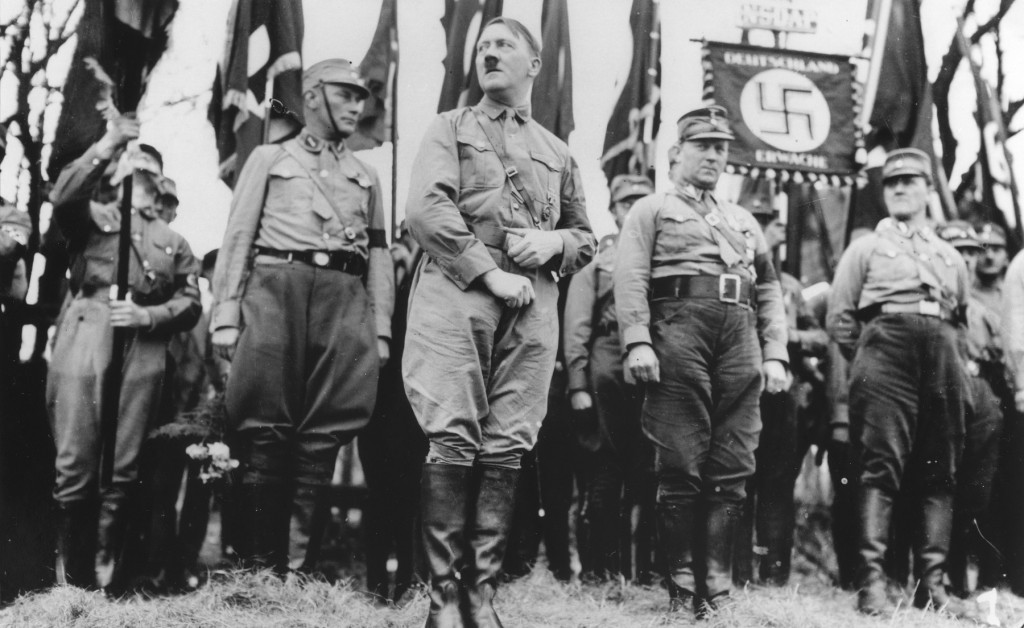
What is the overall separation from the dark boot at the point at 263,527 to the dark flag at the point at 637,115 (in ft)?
8.50

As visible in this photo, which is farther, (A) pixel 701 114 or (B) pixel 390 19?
(B) pixel 390 19

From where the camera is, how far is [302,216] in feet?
13.0

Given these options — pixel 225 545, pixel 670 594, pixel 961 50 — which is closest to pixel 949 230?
pixel 961 50

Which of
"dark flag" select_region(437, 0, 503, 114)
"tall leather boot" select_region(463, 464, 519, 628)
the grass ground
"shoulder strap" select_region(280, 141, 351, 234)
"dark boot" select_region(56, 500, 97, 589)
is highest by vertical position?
"dark flag" select_region(437, 0, 503, 114)

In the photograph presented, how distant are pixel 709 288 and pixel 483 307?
126cm

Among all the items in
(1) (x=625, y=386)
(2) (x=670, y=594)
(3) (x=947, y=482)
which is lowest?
(2) (x=670, y=594)

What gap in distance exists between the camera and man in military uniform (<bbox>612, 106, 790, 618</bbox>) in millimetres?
3971

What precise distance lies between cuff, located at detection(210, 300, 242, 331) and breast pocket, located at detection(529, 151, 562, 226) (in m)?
1.35

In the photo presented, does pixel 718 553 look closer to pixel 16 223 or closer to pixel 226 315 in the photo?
pixel 226 315

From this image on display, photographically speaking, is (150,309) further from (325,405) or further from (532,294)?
(532,294)

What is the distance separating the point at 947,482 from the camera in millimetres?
4398

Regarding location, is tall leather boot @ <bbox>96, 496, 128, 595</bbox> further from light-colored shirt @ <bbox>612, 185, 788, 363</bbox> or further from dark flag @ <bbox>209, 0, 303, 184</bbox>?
light-colored shirt @ <bbox>612, 185, 788, 363</bbox>

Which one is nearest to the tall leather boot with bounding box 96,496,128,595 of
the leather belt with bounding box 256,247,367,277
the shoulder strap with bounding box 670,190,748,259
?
the leather belt with bounding box 256,247,367,277

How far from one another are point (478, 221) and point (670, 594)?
1.84 metres
